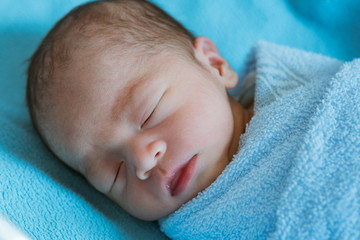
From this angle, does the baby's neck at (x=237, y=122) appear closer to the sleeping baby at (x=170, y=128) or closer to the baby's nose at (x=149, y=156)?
the sleeping baby at (x=170, y=128)

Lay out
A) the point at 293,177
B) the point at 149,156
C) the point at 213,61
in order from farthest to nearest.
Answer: the point at 213,61 < the point at 149,156 < the point at 293,177

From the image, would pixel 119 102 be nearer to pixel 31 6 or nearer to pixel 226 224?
pixel 226 224

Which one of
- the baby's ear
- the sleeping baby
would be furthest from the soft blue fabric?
the baby's ear

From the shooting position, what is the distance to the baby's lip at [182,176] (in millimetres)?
1017

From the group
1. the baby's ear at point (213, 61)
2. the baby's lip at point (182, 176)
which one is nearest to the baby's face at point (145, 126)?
the baby's lip at point (182, 176)

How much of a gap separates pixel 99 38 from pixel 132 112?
0.20 meters

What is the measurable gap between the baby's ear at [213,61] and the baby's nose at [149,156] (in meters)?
0.31

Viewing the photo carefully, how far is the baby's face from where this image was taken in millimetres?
1018

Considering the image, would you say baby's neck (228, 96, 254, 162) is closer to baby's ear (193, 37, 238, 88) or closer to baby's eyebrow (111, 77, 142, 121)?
baby's ear (193, 37, 238, 88)

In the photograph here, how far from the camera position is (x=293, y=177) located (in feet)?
2.89

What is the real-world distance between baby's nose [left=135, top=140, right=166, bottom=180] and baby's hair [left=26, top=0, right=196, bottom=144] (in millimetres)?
228

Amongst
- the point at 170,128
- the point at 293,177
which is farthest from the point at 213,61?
the point at 293,177

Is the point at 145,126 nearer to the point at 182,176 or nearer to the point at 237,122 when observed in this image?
the point at 182,176

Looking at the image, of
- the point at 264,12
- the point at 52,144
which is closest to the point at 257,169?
the point at 52,144
